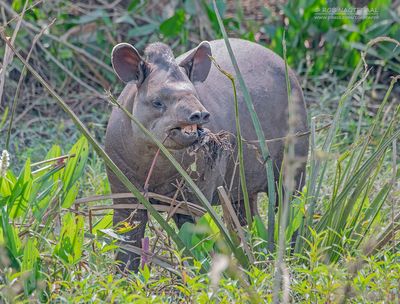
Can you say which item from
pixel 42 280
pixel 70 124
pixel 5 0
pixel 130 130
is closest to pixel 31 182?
pixel 130 130

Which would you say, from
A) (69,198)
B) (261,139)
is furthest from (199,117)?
(69,198)

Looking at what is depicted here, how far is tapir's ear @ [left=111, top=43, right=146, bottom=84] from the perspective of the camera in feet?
16.8

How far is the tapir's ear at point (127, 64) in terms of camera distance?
16.8 ft

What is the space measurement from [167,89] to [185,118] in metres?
0.27

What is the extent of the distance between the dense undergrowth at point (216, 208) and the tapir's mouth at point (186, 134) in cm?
39

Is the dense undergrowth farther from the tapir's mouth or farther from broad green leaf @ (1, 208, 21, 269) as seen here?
the tapir's mouth

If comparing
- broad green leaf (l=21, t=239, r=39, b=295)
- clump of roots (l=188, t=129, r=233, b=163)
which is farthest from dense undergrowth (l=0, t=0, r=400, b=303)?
clump of roots (l=188, t=129, r=233, b=163)

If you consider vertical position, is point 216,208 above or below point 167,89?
below

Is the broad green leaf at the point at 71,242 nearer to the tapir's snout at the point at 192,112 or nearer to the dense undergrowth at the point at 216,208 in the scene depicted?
the dense undergrowth at the point at 216,208

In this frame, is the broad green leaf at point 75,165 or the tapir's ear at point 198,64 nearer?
the broad green leaf at point 75,165

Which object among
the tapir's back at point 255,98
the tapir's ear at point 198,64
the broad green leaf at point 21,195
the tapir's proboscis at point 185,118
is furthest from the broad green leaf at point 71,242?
the tapir's back at point 255,98

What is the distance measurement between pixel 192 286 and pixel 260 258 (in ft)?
3.14

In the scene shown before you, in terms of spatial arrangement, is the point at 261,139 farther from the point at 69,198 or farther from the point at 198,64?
the point at 69,198

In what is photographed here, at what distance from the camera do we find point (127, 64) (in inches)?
203
